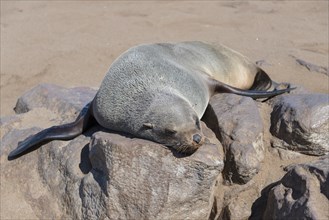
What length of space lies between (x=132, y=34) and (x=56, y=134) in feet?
14.2

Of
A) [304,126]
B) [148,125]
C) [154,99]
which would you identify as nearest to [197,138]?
[148,125]

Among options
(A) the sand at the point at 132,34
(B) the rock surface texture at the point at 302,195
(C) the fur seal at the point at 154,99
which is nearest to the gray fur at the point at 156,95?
(C) the fur seal at the point at 154,99

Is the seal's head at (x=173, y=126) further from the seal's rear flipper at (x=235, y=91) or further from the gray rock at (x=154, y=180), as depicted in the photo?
the seal's rear flipper at (x=235, y=91)

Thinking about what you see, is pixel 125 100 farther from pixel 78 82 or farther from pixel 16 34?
pixel 16 34

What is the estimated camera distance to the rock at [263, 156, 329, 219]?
8.91 feet

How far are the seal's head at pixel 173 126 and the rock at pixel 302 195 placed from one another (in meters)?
0.59

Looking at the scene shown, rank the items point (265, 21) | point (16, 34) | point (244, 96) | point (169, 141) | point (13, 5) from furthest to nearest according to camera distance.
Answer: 1. point (13, 5)
2. point (265, 21)
3. point (16, 34)
4. point (244, 96)
5. point (169, 141)

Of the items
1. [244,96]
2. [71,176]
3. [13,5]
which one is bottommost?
[13,5]

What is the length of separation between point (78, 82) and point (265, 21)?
4034 mm

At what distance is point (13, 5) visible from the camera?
31.9ft

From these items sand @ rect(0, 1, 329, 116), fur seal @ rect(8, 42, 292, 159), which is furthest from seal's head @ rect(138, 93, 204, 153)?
sand @ rect(0, 1, 329, 116)

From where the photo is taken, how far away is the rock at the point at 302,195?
2715mm

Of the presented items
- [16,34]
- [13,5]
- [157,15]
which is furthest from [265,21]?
[13,5]

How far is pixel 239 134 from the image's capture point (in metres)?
3.58
